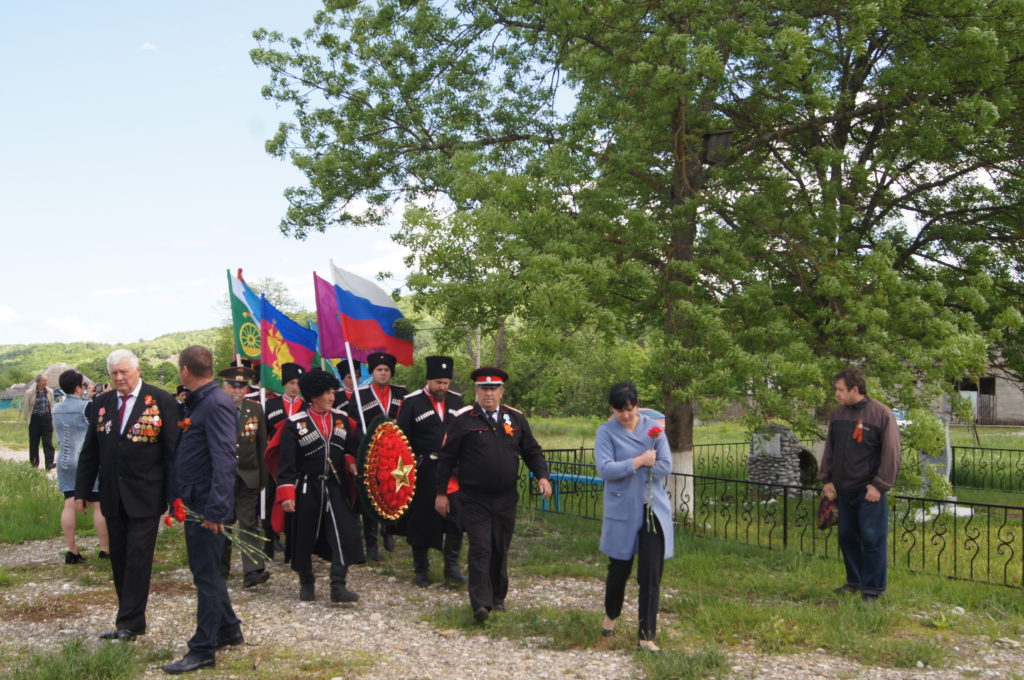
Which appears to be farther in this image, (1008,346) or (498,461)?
(1008,346)

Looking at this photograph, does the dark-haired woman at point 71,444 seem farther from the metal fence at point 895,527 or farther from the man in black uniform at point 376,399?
the metal fence at point 895,527

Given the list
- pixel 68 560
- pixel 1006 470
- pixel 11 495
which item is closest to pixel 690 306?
pixel 68 560

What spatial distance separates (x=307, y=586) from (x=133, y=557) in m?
1.75

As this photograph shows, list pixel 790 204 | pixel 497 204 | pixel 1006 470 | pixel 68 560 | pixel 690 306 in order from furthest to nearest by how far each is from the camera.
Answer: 1. pixel 1006 470
2. pixel 790 204
3. pixel 497 204
4. pixel 690 306
5. pixel 68 560

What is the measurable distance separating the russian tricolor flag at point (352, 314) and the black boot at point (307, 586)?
2561mm

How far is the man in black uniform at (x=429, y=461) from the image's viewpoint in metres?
7.85

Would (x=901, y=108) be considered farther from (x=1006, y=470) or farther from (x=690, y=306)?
(x=1006, y=470)

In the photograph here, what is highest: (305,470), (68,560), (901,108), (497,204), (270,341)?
(901,108)

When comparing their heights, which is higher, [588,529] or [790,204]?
[790,204]

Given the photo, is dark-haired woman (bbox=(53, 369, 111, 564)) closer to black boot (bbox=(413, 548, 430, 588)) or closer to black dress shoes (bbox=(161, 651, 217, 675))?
black boot (bbox=(413, 548, 430, 588))

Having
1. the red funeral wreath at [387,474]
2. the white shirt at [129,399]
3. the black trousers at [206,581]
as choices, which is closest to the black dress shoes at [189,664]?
the black trousers at [206,581]

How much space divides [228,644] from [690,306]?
568 cm

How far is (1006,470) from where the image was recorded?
19141 mm

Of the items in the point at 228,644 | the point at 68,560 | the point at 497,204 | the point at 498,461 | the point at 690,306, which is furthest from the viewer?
the point at 497,204
